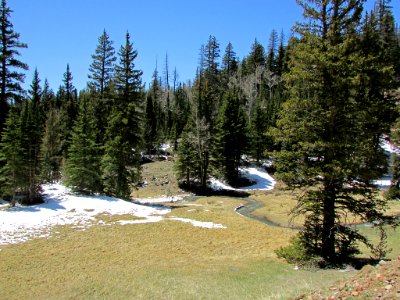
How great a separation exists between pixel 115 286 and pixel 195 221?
13453 millimetres

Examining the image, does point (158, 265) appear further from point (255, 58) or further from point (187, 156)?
point (255, 58)

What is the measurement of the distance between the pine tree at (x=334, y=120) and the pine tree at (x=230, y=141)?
3776 centimetres

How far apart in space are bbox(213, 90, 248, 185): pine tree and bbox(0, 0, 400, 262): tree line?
184mm

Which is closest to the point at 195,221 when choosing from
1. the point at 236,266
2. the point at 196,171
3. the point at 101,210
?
the point at 101,210

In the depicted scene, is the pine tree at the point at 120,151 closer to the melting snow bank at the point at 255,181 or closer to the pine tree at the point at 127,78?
the pine tree at the point at 127,78

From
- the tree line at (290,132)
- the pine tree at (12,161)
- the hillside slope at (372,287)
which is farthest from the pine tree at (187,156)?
the hillside slope at (372,287)

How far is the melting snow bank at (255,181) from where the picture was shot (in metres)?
53.8

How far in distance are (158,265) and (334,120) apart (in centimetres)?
1183

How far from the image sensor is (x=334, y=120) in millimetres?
15172

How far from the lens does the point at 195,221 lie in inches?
1093

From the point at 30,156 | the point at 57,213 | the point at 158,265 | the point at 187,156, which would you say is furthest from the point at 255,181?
the point at 158,265

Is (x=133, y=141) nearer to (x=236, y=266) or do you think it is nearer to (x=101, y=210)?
(x=101, y=210)

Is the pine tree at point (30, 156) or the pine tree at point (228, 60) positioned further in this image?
the pine tree at point (228, 60)

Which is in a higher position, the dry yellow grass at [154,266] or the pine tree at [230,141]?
the pine tree at [230,141]
